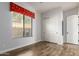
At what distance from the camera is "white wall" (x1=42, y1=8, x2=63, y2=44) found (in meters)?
5.97

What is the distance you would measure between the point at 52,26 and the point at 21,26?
1.46 meters

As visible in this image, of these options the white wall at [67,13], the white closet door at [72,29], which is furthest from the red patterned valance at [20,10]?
the white closet door at [72,29]

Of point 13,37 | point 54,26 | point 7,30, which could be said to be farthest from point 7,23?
point 54,26

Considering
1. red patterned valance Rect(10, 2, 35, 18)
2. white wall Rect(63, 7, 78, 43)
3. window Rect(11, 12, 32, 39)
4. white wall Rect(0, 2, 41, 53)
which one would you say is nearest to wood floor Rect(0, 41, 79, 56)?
white wall Rect(0, 2, 41, 53)

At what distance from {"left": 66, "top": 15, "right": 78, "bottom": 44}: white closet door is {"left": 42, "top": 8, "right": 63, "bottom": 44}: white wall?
2.20 ft

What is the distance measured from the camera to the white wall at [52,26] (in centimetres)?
597

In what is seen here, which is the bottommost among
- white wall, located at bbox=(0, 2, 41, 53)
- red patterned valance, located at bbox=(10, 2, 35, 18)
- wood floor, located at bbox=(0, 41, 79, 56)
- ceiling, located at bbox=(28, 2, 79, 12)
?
wood floor, located at bbox=(0, 41, 79, 56)

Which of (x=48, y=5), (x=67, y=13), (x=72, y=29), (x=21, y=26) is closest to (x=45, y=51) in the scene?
(x=21, y=26)

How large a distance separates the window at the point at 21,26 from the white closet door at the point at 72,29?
2076 millimetres

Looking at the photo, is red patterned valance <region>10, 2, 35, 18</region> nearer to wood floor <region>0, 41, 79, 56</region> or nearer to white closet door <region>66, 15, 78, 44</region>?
wood floor <region>0, 41, 79, 56</region>

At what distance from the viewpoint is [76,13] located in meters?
6.69

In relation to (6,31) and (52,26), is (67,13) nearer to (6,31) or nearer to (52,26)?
(52,26)

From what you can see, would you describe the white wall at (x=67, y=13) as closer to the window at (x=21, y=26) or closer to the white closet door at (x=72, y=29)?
the white closet door at (x=72, y=29)

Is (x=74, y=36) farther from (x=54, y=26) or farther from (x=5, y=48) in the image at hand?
(x=5, y=48)
